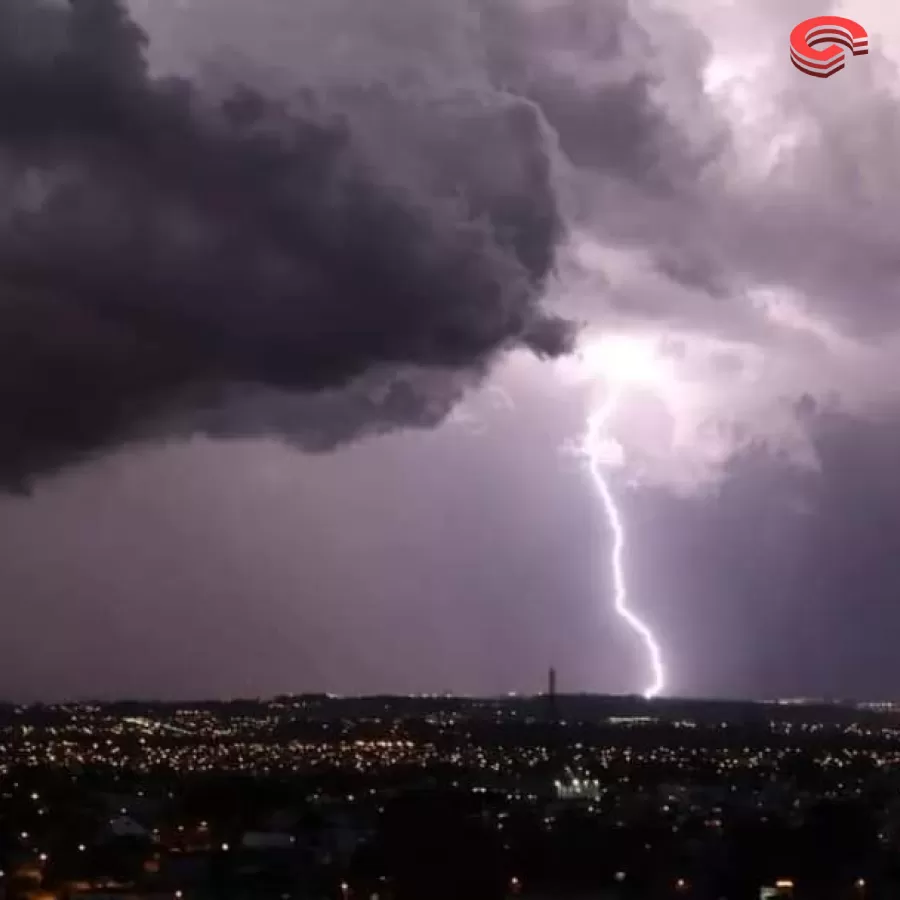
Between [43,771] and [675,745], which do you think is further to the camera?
[675,745]

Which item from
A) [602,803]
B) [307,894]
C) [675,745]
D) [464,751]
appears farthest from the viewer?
[675,745]

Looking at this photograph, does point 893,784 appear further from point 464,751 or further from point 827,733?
point 827,733

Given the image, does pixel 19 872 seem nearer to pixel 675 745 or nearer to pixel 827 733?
pixel 675 745

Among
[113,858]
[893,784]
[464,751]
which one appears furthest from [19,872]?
[464,751]

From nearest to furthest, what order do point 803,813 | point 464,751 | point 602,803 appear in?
point 803,813 → point 602,803 → point 464,751

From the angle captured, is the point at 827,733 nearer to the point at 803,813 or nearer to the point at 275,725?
the point at 275,725

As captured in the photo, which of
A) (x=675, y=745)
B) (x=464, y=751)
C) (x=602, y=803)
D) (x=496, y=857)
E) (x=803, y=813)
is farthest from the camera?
(x=675, y=745)

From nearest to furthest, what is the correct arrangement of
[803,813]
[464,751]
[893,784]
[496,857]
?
1. [496,857]
2. [803,813]
3. [893,784]
4. [464,751]

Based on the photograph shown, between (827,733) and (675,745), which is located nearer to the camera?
(675,745)

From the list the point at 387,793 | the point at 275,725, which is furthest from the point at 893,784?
the point at 275,725
